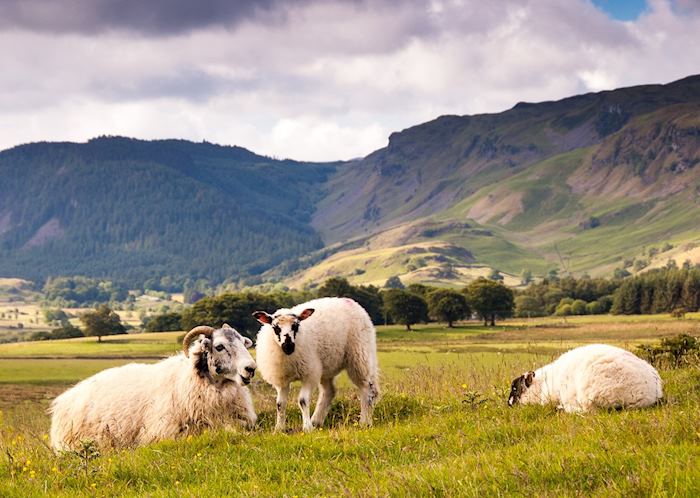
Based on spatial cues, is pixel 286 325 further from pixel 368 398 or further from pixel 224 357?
pixel 368 398

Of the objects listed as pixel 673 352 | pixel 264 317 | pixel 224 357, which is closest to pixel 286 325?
pixel 264 317

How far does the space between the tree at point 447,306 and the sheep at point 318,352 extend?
397 feet

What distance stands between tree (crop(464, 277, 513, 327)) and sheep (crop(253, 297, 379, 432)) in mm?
128099

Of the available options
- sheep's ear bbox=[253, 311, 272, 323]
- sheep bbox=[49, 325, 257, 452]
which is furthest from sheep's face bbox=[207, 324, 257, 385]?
sheep's ear bbox=[253, 311, 272, 323]

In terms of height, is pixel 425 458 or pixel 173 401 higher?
pixel 173 401

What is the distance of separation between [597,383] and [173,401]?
8764 mm

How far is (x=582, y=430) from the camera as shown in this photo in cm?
1074

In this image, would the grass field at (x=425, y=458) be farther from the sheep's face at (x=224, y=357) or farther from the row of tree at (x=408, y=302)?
the row of tree at (x=408, y=302)

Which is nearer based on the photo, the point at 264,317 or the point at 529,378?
the point at 264,317

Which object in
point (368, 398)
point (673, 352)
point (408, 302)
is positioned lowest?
point (368, 398)

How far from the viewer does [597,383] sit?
15.0 meters

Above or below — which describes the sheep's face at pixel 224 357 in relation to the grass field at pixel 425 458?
above

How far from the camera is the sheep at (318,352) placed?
1647 cm

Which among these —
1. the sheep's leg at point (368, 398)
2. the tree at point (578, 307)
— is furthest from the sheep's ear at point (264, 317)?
the tree at point (578, 307)
